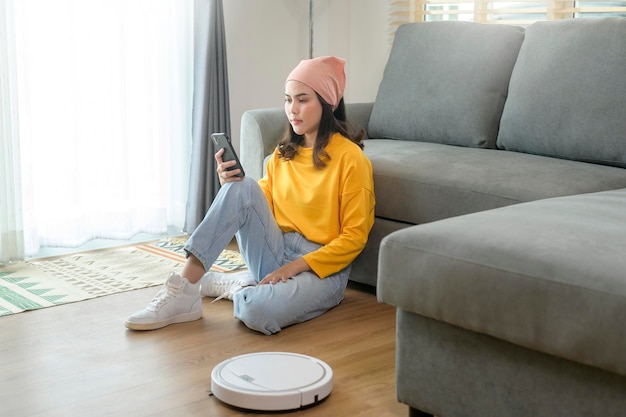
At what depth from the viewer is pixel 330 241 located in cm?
281

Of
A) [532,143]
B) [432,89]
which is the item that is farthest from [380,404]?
[432,89]

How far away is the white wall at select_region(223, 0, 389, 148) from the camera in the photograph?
4.27 metres

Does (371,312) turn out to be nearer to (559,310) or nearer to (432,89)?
(432,89)

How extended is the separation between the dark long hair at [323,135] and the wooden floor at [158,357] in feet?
1.68

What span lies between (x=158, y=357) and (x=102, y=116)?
1.62m

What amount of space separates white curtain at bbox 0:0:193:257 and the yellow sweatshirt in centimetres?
116

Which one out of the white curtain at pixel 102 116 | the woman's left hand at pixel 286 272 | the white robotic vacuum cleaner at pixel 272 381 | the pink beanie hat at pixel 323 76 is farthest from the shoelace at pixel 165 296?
the white curtain at pixel 102 116

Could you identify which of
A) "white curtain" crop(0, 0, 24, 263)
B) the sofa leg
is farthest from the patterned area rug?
the sofa leg

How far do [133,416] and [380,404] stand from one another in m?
0.58

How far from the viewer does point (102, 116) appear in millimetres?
3736

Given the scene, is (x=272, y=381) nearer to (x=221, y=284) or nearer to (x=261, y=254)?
(x=261, y=254)

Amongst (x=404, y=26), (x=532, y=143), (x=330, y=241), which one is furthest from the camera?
(x=404, y=26)

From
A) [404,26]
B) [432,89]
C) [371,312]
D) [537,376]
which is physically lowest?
[371,312]

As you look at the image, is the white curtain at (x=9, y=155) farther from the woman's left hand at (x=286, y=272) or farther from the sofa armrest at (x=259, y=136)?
the woman's left hand at (x=286, y=272)
